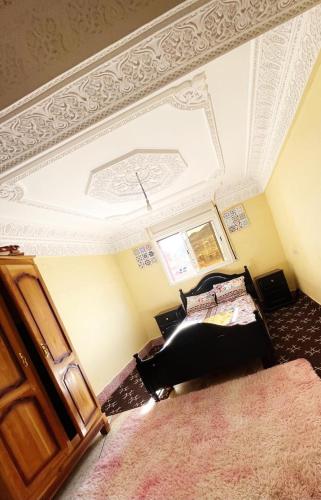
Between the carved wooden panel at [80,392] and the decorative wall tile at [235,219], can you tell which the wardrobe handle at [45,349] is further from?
the decorative wall tile at [235,219]

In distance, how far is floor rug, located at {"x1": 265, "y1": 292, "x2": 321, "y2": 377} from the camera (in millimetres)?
2854

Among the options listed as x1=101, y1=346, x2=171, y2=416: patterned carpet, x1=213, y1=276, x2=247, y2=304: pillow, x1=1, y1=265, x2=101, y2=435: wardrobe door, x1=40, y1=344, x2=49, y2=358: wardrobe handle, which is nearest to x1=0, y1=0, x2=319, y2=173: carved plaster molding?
x1=1, y1=265, x2=101, y2=435: wardrobe door

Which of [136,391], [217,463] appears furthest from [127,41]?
[136,391]

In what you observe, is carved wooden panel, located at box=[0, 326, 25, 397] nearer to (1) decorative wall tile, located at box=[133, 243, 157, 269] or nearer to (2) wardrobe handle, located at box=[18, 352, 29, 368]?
(2) wardrobe handle, located at box=[18, 352, 29, 368]

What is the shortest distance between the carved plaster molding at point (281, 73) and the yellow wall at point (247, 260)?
201 centimetres

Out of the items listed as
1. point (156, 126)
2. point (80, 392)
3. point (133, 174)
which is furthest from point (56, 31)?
point (80, 392)

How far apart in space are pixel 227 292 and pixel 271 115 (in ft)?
8.97

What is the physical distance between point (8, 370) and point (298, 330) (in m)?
3.04

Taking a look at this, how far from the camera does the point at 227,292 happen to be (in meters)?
4.59

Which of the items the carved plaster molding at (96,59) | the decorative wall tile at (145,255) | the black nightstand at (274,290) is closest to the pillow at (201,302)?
the black nightstand at (274,290)

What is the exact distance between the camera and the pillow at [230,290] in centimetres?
452

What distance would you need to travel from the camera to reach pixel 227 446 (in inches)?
77.7

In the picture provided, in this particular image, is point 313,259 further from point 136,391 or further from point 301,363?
point 136,391

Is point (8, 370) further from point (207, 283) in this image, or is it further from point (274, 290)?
point (274, 290)
